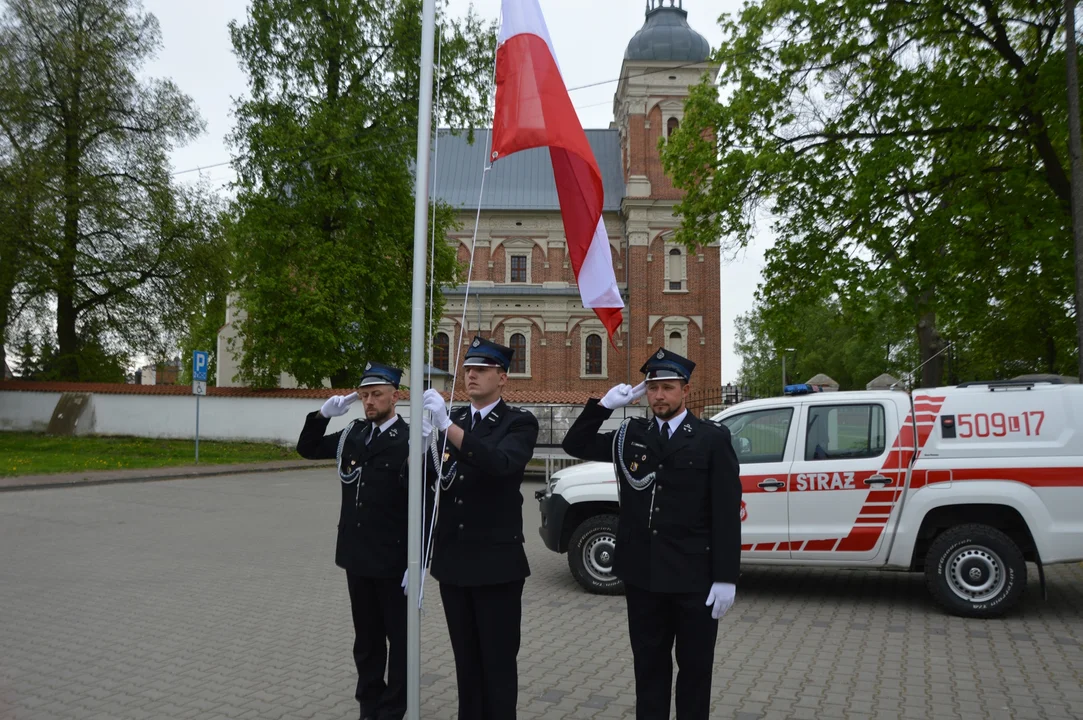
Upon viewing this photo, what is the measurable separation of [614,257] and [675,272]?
394 cm

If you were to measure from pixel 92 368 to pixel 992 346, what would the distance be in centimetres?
3664

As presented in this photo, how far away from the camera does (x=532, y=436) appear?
4.36 metres

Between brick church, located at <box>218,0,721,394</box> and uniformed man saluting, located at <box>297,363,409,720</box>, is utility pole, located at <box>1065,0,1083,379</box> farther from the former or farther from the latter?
brick church, located at <box>218,0,721,394</box>

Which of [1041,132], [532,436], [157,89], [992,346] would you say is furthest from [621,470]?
[992,346]

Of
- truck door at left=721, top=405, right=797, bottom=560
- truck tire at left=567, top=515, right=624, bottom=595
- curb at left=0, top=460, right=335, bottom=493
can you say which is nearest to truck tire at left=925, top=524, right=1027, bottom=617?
truck door at left=721, top=405, right=797, bottom=560

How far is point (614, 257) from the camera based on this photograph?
56812 mm

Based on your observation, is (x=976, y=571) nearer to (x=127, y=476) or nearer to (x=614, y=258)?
(x=127, y=476)

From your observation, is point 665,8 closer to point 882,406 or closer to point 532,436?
point 882,406

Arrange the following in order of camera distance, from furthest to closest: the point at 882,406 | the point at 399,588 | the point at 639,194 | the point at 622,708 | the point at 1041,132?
the point at 639,194, the point at 1041,132, the point at 882,406, the point at 622,708, the point at 399,588

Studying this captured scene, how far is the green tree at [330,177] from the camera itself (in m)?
31.1

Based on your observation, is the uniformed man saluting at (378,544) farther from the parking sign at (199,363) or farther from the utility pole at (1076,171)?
the parking sign at (199,363)

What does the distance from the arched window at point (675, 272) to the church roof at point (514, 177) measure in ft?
17.8

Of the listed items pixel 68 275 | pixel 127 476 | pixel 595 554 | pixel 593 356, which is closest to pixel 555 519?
pixel 595 554

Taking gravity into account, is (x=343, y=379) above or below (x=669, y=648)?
above
